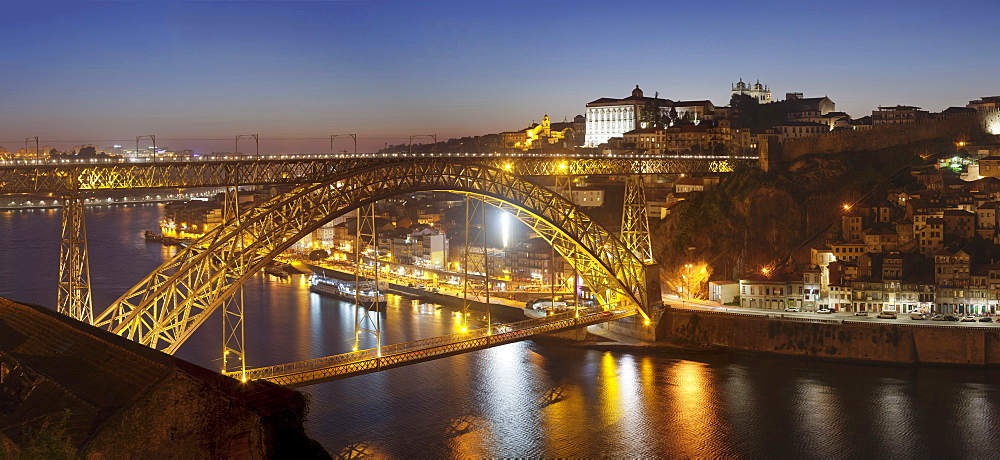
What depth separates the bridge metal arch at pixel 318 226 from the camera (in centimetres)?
1410

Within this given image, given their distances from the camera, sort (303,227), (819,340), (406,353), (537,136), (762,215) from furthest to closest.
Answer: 1. (537,136)
2. (762,215)
3. (819,340)
4. (406,353)
5. (303,227)

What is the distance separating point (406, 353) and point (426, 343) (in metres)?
2.41

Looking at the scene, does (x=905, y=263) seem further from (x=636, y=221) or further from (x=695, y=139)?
(x=695, y=139)

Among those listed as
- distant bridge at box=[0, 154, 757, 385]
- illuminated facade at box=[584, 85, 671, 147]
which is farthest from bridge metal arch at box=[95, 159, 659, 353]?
illuminated facade at box=[584, 85, 671, 147]

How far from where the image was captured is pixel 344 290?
30203 mm

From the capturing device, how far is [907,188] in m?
27.0

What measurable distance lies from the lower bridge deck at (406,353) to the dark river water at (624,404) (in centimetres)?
80

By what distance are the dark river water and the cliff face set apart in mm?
5620

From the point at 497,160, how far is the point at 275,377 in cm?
773

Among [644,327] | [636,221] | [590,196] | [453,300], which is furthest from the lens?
[590,196]

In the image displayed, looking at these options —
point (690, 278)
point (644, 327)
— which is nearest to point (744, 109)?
point (690, 278)

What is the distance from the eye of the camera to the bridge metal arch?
1410 centimetres

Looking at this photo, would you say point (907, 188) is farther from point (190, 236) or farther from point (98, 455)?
point (190, 236)

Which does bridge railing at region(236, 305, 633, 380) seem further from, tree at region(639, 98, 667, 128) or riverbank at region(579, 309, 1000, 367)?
tree at region(639, 98, 667, 128)
